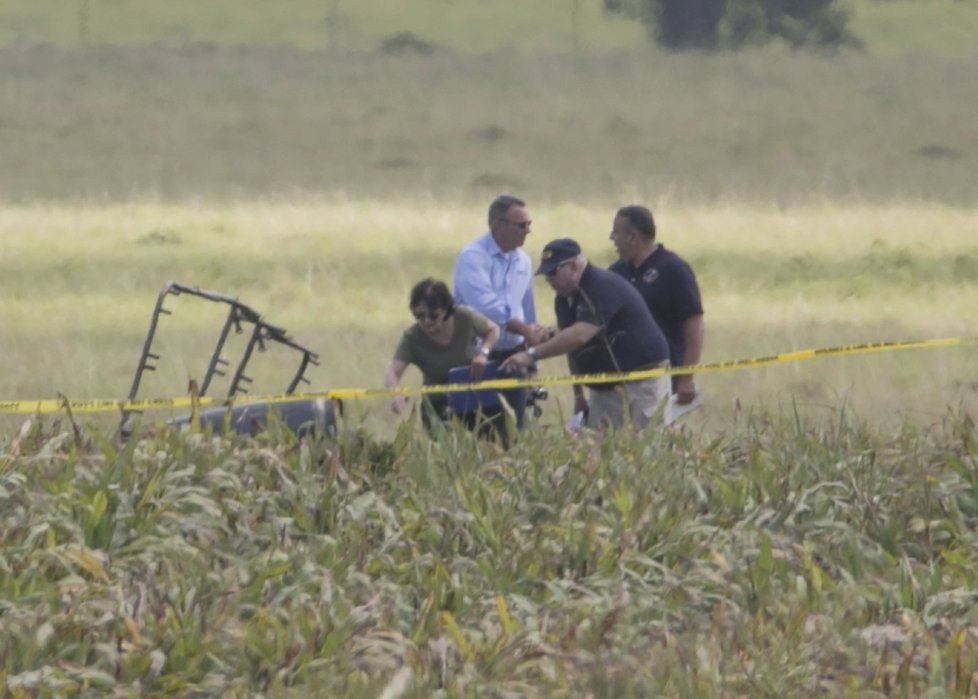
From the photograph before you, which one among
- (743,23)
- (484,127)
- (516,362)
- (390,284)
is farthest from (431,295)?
(743,23)

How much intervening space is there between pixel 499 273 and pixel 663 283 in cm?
87

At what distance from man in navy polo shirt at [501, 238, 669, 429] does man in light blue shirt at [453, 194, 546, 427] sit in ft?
1.91

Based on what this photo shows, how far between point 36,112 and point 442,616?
2930cm

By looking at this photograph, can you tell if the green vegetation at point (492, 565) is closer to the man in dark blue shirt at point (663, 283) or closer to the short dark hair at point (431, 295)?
the short dark hair at point (431, 295)

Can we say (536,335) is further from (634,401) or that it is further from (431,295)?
(431,295)

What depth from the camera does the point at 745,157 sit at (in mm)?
32969

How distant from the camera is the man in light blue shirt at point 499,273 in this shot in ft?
41.0

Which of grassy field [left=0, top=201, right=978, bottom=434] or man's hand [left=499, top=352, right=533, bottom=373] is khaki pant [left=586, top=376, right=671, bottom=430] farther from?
grassy field [left=0, top=201, right=978, bottom=434]

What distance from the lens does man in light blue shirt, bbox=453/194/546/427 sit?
12508mm

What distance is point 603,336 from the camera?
11.6m

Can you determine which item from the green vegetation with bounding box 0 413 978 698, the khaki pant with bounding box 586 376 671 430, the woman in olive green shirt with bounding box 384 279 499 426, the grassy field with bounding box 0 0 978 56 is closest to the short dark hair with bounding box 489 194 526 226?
the woman in olive green shirt with bounding box 384 279 499 426

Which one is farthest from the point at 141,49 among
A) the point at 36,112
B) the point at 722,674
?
the point at 722,674

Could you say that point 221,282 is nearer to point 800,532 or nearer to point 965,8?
point 800,532

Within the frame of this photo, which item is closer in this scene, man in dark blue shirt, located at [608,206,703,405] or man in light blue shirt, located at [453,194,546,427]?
man in dark blue shirt, located at [608,206,703,405]
